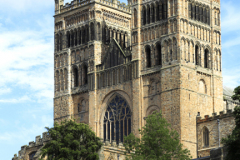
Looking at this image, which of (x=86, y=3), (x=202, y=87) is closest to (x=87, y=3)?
(x=86, y=3)

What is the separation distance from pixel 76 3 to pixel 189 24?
68.4 ft

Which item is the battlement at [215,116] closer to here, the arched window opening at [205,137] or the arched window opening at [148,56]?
the arched window opening at [205,137]

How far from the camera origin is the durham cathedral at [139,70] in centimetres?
8306

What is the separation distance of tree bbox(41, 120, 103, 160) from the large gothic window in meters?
19.8

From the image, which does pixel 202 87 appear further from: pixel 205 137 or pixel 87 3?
pixel 87 3

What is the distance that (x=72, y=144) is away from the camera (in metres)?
69.2

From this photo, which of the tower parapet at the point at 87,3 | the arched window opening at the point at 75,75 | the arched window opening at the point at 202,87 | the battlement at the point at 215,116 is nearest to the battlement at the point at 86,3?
the tower parapet at the point at 87,3

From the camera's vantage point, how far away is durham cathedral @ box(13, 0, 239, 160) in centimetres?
8306

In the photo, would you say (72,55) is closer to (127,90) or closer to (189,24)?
(127,90)

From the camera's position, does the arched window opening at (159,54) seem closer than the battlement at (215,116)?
No

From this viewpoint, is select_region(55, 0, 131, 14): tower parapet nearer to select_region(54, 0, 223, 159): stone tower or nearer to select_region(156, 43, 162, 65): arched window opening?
select_region(54, 0, 223, 159): stone tower

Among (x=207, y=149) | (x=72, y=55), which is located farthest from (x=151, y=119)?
(x=72, y=55)

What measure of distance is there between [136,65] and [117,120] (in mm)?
8299

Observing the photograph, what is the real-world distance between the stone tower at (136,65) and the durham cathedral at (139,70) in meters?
0.13
